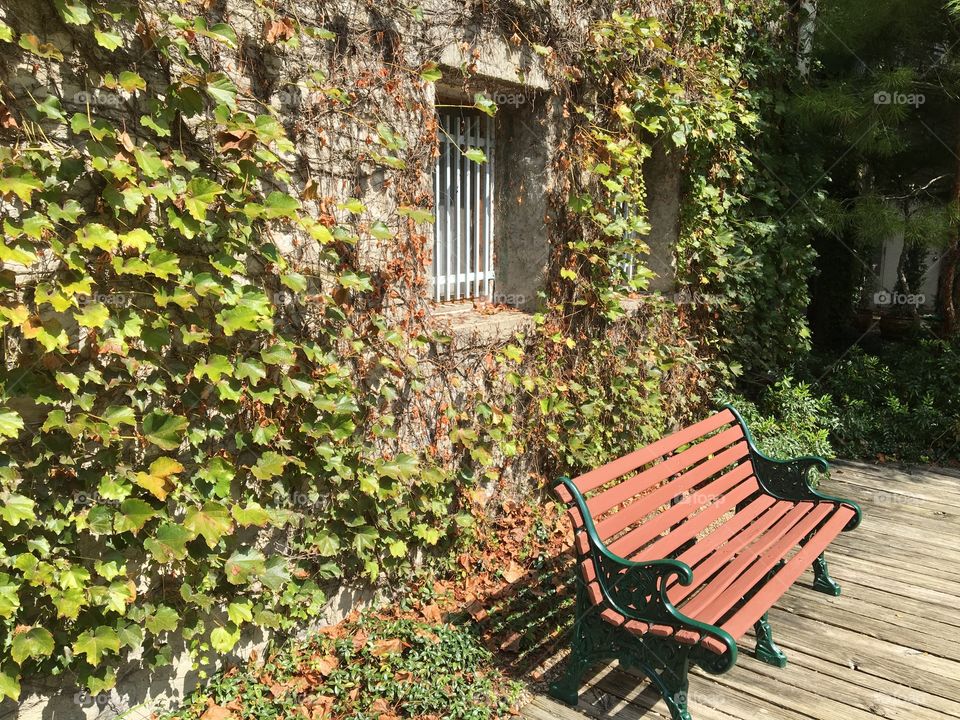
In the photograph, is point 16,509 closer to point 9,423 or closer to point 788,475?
point 9,423

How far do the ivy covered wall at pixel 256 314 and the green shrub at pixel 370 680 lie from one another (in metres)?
0.21

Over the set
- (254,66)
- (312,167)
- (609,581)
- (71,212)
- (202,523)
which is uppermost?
(254,66)

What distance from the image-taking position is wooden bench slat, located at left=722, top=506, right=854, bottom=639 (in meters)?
3.02

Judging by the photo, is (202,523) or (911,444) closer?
(202,523)

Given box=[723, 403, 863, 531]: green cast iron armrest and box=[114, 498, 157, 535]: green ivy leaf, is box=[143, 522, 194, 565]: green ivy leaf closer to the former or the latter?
box=[114, 498, 157, 535]: green ivy leaf

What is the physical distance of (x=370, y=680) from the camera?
3.31m

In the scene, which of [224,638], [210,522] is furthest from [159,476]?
[224,638]

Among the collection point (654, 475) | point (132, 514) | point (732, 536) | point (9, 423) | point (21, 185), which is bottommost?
point (732, 536)

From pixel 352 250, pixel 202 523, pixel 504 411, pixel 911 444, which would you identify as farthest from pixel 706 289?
pixel 202 523

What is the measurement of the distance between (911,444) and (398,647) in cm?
569

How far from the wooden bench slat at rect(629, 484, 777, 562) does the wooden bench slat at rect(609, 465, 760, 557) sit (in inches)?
1.4

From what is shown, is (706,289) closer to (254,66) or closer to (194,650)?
(254,66)

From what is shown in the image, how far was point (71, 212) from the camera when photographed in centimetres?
259

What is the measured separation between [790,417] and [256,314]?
544 cm
